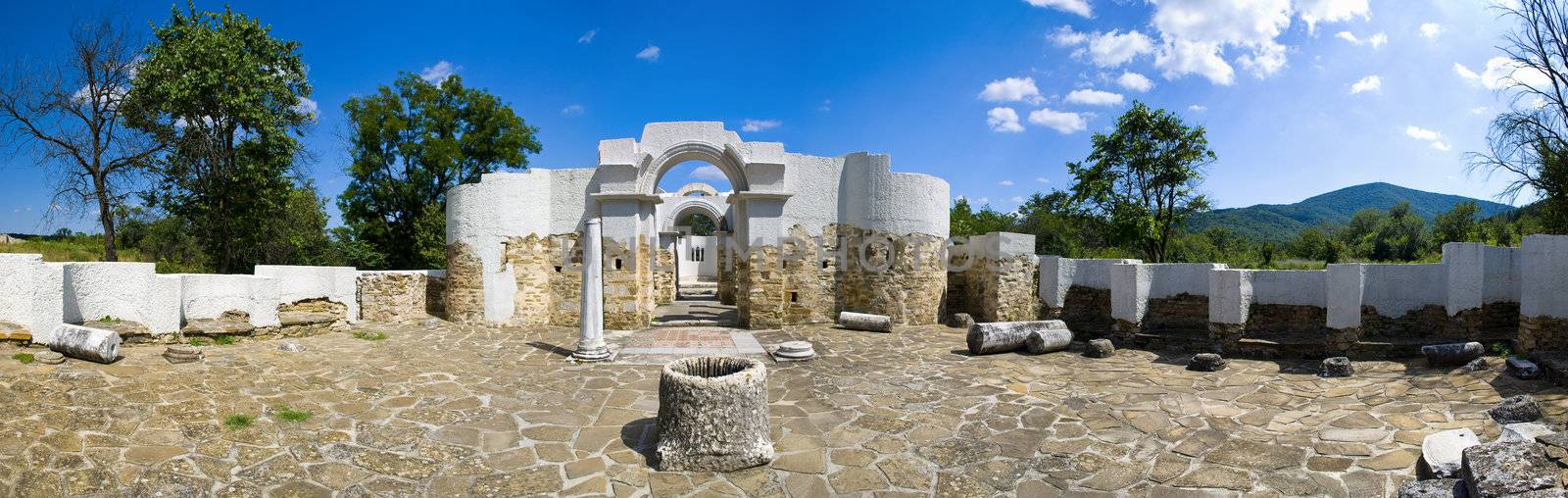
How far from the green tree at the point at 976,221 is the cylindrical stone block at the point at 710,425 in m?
24.8

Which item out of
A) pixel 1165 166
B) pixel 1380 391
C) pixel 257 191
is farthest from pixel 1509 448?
pixel 257 191

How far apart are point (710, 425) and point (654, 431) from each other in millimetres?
1286

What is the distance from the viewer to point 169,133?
12.7m

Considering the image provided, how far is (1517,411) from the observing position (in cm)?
581

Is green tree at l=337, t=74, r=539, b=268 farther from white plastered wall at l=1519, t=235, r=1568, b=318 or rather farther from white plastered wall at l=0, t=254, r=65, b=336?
white plastered wall at l=1519, t=235, r=1568, b=318

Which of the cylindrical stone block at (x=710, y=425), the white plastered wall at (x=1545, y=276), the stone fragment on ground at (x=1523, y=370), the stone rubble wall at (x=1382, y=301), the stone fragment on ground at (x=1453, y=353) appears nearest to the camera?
the cylindrical stone block at (x=710, y=425)

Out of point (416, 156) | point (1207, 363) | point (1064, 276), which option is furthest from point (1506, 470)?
point (416, 156)

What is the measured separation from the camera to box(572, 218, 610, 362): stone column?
9.97 metres

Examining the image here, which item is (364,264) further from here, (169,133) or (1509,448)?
(1509,448)

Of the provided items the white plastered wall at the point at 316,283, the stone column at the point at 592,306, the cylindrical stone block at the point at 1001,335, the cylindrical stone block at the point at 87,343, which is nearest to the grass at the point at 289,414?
the cylindrical stone block at the point at 87,343

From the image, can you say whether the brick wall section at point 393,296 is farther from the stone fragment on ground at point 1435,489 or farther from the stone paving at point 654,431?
the stone fragment on ground at point 1435,489

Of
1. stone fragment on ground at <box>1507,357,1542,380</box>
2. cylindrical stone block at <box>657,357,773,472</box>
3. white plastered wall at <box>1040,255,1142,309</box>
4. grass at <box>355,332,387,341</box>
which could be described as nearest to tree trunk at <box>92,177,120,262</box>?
grass at <box>355,332,387,341</box>

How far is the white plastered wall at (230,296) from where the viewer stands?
9.24 metres

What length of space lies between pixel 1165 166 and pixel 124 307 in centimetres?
2349
